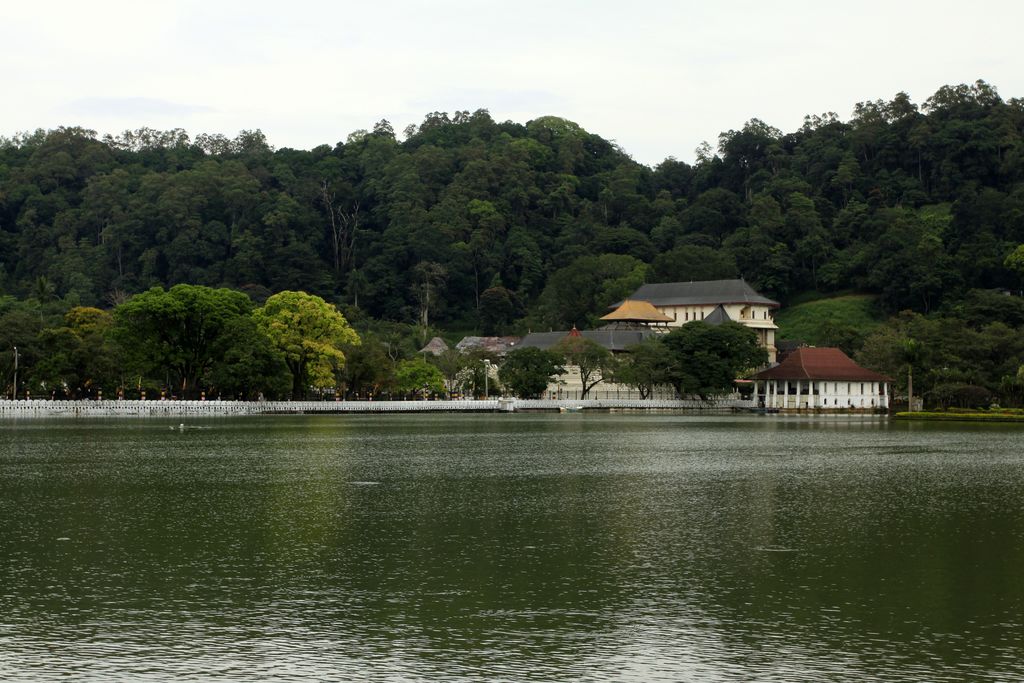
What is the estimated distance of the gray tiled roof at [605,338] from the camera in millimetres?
132875

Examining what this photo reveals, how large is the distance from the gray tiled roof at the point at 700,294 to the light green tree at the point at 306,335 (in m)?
58.3

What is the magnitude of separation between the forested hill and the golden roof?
41.7 ft

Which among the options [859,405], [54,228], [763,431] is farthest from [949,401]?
[54,228]

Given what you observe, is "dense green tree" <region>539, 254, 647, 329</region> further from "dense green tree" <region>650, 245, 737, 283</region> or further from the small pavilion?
Result: the small pavilion

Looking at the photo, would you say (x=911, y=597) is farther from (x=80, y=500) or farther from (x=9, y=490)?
(x=9, y=490)

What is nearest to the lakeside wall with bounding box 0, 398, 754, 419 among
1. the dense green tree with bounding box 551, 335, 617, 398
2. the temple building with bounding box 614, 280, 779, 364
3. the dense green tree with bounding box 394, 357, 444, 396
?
the dense green tree with bounding box 551, 335, 617, 398

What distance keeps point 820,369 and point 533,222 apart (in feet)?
276

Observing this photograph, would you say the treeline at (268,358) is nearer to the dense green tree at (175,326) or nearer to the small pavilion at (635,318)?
the dense green tree at (175,326)

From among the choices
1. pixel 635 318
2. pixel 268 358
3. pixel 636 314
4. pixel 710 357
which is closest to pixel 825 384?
pixel 710 357

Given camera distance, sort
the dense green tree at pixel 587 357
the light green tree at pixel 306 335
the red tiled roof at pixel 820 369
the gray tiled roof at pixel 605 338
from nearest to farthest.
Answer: the light green tree at pixel 306 335, the red tiled roof at pixel 820 369, the dense green tree at pixel 587 357, the gray tiled roof at pixel 605 338

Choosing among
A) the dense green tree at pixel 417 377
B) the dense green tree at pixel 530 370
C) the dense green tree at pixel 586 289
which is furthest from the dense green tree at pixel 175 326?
the dense green tree at pixel 586 289

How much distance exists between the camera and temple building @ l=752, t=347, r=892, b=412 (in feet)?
362

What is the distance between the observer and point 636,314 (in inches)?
5561

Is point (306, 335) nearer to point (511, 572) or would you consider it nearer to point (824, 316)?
point (824, 316)
